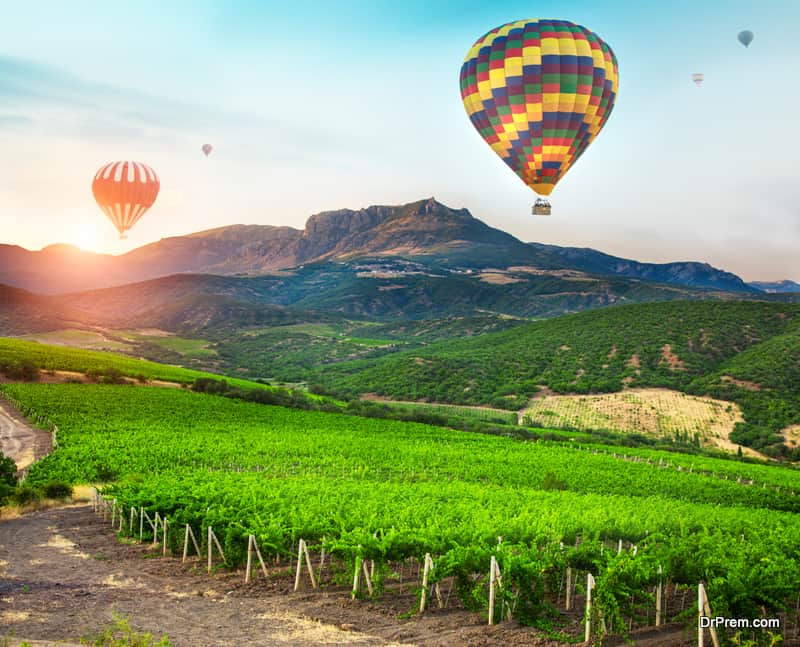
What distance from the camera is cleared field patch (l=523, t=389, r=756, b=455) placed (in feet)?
285

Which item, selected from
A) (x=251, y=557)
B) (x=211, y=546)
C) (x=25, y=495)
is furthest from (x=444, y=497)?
(x=25, y=495)

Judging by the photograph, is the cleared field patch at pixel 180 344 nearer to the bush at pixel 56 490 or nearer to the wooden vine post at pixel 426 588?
the bush at pixel 56 490

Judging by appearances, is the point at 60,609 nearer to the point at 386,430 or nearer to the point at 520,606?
the point at 520,606

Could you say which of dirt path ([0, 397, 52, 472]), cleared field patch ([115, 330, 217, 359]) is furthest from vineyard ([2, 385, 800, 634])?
cleared field patch ([115, 330, 217, 359])

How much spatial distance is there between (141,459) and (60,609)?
1020 inches

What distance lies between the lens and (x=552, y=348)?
12694 centimetres

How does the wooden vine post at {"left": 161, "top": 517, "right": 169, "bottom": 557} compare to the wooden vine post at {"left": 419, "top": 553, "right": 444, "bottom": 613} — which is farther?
the wooden vine post at {"left": 161, "top": 517, "right": 169, "bottom": 557}

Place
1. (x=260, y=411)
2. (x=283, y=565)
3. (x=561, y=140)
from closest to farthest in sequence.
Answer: (x=283, y=565)
(x=561, y=140)
(x=260, y=411)

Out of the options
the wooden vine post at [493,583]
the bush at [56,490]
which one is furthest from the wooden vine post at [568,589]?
the bush at [56,490]

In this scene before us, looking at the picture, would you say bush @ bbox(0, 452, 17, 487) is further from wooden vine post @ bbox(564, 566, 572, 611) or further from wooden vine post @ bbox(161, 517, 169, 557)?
wooden vine post @ bbox(564, 566, 572, 611)

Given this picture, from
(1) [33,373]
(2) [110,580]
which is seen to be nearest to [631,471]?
(2) [110,580]

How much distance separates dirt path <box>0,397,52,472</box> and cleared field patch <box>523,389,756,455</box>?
58034mm

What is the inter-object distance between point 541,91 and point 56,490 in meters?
34.1

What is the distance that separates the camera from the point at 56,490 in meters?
30.4
